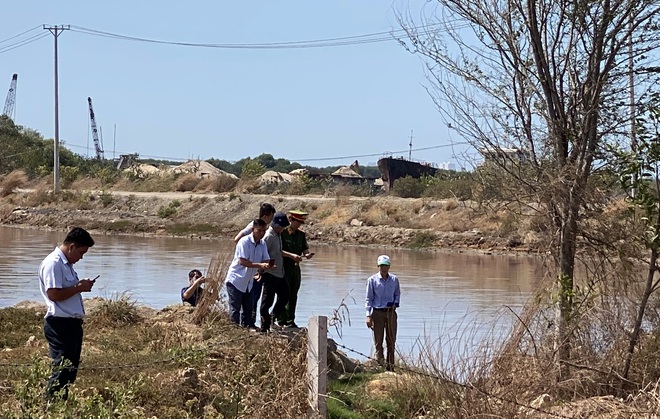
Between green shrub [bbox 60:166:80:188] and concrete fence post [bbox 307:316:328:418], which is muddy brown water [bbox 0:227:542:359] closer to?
concrete fence post [bbox 307:316:328:418]

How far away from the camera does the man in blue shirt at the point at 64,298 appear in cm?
813

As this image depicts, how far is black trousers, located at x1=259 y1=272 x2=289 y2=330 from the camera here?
11.6 m

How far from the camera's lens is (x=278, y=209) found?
45625 millimetres

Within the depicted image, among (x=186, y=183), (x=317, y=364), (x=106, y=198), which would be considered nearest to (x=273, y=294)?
(x=317, y=364)

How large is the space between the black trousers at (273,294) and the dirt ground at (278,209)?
2327cm

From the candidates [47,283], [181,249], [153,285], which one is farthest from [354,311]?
[181,249]

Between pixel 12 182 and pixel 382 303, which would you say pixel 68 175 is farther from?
pixel 382 303

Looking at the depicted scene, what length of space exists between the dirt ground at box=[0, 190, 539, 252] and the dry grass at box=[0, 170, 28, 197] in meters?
3.72

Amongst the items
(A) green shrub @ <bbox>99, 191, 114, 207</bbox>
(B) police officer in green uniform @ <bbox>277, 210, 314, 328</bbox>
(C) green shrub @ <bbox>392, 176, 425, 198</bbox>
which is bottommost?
(B) police officer in green uniform @ <bbox>277, 210, 314, 328</bbox>

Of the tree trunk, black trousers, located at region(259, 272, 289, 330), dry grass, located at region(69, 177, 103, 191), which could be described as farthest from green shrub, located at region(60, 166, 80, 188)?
the tree trunk

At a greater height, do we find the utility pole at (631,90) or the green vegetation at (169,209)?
the utility pole at (631,90)

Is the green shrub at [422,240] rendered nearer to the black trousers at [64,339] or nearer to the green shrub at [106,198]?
the green shrub at [106,198]

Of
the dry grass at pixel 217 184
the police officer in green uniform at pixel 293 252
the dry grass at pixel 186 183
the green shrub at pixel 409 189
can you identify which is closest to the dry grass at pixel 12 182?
the dry grass at pixel 186 183

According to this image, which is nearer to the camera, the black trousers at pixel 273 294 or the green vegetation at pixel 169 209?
the black trousers at pixel 273 294
